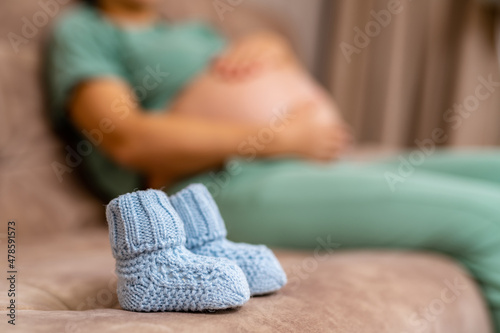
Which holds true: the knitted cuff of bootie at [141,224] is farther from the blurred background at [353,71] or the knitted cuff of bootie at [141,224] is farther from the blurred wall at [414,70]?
the blurred wall at [414,70]

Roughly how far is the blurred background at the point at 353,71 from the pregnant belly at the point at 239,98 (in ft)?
0.92

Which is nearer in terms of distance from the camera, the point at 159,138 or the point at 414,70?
the point at 159,138

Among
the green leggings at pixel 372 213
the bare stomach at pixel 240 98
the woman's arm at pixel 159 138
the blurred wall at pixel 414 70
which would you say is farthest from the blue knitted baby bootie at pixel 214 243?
the blurred wall at pixel 414 70

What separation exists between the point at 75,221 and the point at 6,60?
34 cm

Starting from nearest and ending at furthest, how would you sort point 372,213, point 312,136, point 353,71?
point 372,213 → point 312,136 → point 353,71

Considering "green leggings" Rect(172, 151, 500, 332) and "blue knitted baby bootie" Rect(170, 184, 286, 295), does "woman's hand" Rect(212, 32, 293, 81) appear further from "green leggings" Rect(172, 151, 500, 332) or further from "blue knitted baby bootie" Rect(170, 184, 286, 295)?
"blue knitted baby bootie" Rect(170, 184, 286, 295)

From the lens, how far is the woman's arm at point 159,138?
942mm

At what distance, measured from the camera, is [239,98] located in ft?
3.53

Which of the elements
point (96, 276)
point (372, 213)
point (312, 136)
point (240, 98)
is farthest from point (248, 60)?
point (96, 276)

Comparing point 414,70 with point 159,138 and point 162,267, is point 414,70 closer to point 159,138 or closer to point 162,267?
point 159,138

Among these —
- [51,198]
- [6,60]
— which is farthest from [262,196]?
[6,60]

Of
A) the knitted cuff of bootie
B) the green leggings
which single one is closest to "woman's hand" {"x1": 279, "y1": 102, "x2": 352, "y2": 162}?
the green leggings

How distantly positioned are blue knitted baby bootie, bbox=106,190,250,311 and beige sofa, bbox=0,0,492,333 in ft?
0.05

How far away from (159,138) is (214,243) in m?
0.44
